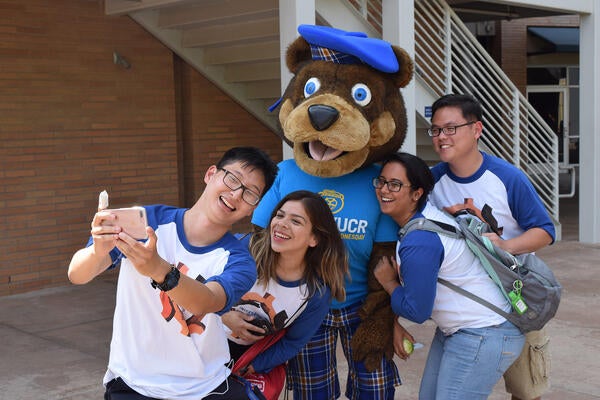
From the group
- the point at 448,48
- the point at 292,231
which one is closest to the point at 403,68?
the point at 292,231

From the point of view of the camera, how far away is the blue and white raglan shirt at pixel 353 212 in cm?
362

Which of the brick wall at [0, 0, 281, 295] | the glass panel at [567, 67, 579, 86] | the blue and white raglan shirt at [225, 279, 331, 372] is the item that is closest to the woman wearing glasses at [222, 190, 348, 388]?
the blue and white raglan shirt at [225, 279, 331, 372]

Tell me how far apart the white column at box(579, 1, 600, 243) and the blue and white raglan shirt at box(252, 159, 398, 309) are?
26.5 ft

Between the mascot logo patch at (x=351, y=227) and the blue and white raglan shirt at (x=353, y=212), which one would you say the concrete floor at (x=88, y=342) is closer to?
the blue and white raglan shirt at (x=353, y=212)

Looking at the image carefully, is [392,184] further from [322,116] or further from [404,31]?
[404,31]

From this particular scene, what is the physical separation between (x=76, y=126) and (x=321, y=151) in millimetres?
5770

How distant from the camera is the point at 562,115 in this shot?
851 inches

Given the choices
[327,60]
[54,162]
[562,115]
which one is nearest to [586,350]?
[327,60]

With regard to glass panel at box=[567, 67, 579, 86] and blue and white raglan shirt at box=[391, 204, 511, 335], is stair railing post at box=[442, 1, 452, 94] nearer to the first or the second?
blue and white raglan shirt at box=[391, 204, 511, 335]

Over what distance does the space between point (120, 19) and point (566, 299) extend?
563 cm

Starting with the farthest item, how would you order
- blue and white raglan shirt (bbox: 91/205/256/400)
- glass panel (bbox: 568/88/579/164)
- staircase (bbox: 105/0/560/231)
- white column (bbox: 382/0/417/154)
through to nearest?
glass panel (bbox: 568/88/579/164) < staircase (bbox: 105/0/560/231) < white column (bbox: 382/0/417/154) < blue and white raglan shirt (bbox: 91/205/256/400)

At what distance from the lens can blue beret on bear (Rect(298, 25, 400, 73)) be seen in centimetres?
368

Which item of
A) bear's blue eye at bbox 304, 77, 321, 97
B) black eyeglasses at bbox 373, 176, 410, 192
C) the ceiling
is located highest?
the ceiling

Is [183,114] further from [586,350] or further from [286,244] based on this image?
[286,244]
